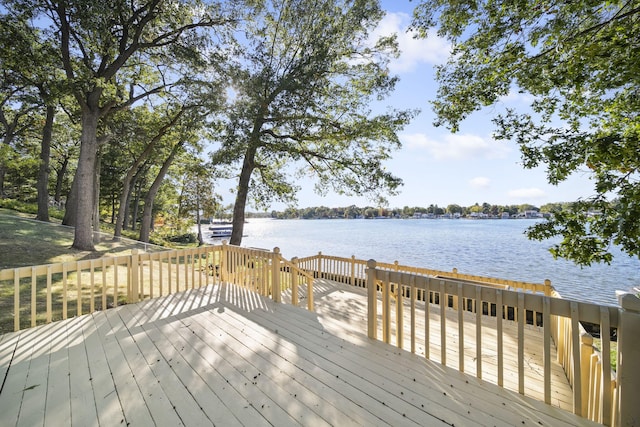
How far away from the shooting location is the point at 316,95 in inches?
369

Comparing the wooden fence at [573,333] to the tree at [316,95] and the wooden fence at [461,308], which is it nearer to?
the wooden fence at [461,308]

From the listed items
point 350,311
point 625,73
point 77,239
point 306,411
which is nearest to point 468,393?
point 306,411

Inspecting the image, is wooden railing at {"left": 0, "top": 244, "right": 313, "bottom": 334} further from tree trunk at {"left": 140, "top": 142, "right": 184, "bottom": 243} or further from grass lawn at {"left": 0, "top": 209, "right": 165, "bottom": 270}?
tree trunk at {"left": 140, "top": 142, "right": 184, "bottom": 243}

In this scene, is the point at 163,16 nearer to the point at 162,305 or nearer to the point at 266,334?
the point at 162,305

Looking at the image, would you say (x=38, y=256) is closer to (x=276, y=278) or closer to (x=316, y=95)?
(x=276, y=278)

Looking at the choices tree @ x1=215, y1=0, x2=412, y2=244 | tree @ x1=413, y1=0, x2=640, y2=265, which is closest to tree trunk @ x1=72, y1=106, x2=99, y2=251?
tree @ x1=215, y1=0, x2=412, y2=244

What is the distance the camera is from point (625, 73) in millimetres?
3061

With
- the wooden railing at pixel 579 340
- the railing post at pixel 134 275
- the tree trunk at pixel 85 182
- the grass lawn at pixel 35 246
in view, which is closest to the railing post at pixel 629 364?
the wooden railing at pixel 579 340

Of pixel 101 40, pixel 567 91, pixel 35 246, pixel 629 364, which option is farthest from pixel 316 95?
pixel 35 246

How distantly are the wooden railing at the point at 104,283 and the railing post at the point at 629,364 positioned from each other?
4.02m

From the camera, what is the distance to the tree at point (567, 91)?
2900 millimetres

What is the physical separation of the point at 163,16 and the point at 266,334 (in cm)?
1029

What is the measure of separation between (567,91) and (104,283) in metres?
7.57

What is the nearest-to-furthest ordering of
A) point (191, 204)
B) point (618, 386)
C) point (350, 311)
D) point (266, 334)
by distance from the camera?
point (618, 386) → point (266, 334) → point (350, 311) → point (191, 204)
